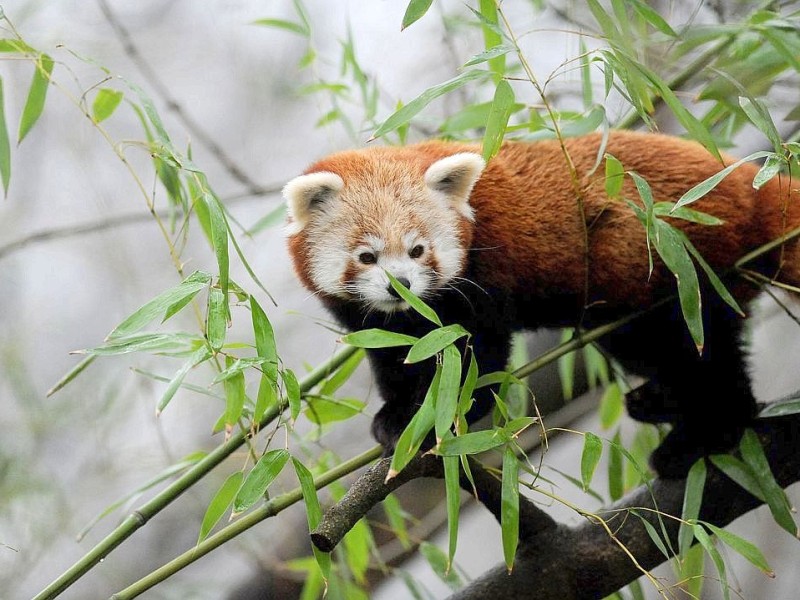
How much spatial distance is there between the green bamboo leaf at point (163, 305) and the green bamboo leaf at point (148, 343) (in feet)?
0.09

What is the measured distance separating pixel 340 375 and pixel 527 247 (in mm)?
618

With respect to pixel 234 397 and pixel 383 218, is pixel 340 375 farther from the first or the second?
pixel 234 397

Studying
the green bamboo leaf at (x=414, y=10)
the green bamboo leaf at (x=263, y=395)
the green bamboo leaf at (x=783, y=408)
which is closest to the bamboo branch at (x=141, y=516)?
the green bamboo leaf at (x=263, y=395)

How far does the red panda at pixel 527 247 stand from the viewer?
6.73ft

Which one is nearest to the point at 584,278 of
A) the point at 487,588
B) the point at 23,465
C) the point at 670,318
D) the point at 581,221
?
the point at 581,221

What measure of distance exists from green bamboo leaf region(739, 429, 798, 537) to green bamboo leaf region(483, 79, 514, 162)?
3.47 ft

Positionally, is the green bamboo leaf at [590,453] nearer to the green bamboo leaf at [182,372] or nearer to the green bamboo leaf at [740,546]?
the green bamboo leaf at [740,546]

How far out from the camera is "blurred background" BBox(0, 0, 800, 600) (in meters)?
3.26

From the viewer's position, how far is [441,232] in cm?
207

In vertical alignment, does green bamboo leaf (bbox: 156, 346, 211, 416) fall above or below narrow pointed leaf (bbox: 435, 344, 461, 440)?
above

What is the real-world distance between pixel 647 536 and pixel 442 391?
2.95 feet

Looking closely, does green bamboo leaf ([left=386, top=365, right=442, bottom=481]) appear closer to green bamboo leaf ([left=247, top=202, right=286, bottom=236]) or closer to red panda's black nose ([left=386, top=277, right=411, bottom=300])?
red panda's black nose ([left=386, top=277, right=411, bottom=300])

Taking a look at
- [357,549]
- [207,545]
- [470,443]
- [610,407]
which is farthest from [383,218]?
[610,407]

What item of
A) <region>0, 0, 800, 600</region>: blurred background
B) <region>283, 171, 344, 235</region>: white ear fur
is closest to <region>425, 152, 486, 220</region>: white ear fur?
<region>283, 171, 344, 235</region>: white ear fur
